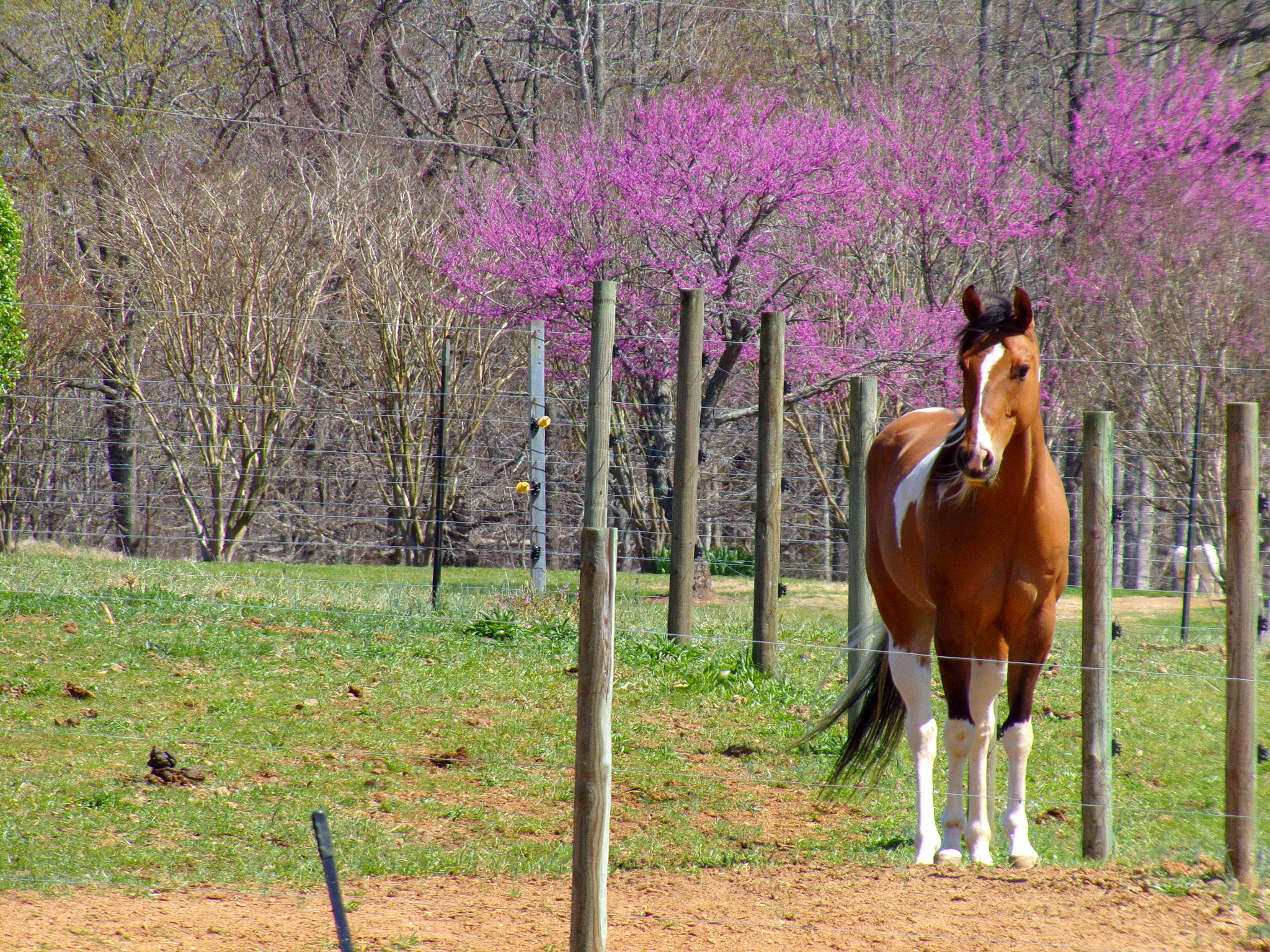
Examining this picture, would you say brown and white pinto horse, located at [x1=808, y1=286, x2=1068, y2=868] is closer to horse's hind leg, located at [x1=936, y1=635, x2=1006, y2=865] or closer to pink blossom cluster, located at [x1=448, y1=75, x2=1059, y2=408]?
horse's hind leg, located at [x1=936, y1=635, x2=1006, y2=865]

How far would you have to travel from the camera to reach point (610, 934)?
11.5 ft

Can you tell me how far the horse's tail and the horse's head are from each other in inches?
56.7

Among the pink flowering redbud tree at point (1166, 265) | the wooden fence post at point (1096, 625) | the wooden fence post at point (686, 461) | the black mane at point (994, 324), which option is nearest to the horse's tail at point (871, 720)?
the wooden fence post at point (1096, 625)

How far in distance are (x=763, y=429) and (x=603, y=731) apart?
14.8ft

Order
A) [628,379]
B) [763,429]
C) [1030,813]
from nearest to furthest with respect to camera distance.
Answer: [1030,813]
[763,429]
[628,379]

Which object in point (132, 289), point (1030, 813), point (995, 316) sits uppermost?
point (132, 289)

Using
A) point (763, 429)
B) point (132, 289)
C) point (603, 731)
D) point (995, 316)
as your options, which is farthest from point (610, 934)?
point (132, 289)

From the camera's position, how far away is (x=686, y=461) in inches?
286

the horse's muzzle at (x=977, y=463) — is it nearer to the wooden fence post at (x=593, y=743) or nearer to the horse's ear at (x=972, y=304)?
the horse's ear at (x=972, y=304)

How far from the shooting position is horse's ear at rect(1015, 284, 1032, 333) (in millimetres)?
3796

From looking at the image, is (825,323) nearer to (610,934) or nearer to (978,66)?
(978,66)

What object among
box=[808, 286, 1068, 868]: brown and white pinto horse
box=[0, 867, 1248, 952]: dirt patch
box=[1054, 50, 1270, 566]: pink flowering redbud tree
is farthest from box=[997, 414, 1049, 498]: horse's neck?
box=[1054, 50, 1270, 566]: pink flowering redbud tree

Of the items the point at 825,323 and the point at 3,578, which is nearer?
the point at 3,578

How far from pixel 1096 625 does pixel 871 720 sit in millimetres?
1059
